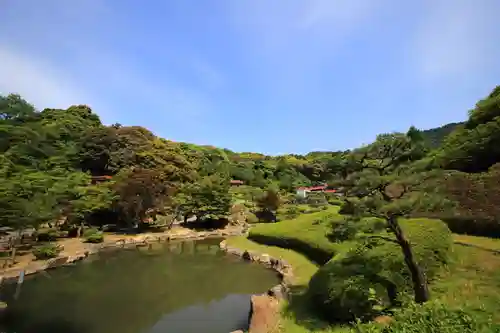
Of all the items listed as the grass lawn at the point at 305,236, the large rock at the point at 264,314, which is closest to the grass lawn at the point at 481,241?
the grass lawn at the point at 305,236

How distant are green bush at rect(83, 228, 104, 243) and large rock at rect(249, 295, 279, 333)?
17968 millimetres

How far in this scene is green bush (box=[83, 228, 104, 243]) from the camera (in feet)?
85.4

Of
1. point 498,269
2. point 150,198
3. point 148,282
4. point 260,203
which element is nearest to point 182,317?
point 148,282

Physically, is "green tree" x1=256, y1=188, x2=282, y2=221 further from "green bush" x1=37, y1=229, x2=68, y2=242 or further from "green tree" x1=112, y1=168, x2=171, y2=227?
"green bush" x1=37, y1=229, x2=68, y2=242

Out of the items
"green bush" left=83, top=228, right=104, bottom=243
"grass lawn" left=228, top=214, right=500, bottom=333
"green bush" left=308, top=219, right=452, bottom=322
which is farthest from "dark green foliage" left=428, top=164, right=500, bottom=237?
"green bush" left=83, top=228, right=104, bottom=243

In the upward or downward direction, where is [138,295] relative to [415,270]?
downward

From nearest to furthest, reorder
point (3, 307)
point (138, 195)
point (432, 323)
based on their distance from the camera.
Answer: point (432, 323) → point (3, 307) → point (138, 195)

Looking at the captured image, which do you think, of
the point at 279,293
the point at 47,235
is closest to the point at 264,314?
the point at 279,293

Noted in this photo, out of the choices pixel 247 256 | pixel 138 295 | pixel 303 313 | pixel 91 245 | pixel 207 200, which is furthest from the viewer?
pixel 207 200

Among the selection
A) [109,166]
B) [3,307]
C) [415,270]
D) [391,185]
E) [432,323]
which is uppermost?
[109,166]

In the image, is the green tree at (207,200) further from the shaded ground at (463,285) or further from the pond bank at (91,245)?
the shaded ground at (463,285)

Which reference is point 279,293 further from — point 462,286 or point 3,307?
point 3,307

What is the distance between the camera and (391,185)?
30.6ft

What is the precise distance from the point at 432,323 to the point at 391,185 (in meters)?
5.90
